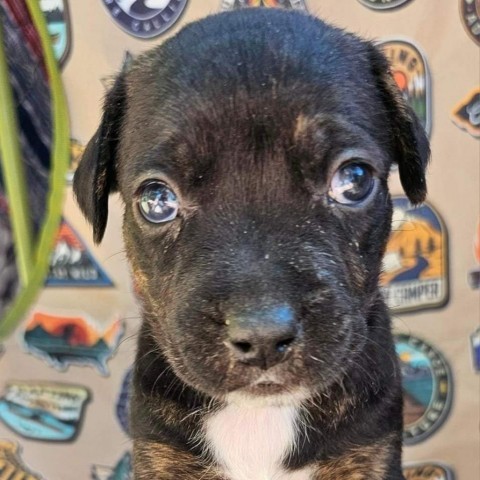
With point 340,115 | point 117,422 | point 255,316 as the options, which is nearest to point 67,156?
point 117,422

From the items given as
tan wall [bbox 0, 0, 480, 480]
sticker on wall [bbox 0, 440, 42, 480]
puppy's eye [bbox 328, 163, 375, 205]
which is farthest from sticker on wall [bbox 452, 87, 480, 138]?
sticker on wall [bbox 0, 440, 42, 480]

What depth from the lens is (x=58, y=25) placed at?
143 inches

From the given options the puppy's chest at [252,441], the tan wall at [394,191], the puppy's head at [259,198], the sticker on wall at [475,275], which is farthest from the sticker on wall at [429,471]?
the puppy's head at [259,198]

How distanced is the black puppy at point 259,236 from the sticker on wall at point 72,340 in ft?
3.91

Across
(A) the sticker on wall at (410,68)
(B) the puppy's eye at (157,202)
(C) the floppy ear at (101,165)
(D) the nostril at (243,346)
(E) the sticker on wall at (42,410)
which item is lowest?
(E) the sticker on wall at (42,410)

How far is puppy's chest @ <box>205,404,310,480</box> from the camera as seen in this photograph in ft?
8.21

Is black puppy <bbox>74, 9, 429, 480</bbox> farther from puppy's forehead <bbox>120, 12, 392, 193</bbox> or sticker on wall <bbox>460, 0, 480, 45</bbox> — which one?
sticker on wall <bbox>460, 0, 480, 45</bbox>

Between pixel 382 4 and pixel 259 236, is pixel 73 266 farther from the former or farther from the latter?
pixel 259 236

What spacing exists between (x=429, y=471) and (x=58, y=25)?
2520mm

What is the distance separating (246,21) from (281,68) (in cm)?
23

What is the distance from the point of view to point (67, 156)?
11.9 ft

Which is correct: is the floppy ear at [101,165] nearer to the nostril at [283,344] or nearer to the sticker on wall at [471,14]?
the nostril at [283,344]

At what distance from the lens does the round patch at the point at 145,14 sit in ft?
11.7

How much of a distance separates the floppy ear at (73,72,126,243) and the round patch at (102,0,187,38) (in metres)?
1.05
